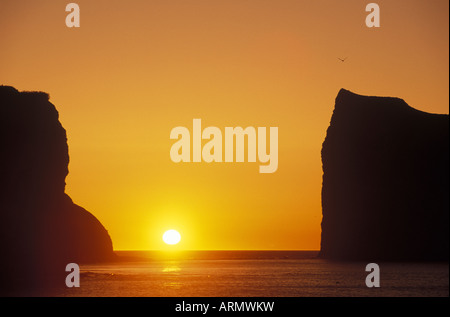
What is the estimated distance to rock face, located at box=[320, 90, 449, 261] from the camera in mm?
141625

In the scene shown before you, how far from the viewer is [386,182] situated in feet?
472

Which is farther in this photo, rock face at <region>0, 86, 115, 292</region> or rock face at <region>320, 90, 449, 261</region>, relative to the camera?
rock face at <region>320, 90, 449, 261</region>

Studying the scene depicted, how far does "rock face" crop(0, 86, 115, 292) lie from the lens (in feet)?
234

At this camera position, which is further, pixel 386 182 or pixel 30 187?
pixel 386 182

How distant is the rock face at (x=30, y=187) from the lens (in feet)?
234

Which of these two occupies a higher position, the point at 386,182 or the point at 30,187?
the point at 30,187

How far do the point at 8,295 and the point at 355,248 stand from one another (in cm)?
9724

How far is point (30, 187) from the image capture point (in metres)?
77.3

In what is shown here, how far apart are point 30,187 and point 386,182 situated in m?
87.4

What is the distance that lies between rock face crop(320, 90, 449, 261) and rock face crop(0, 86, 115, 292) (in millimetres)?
69930

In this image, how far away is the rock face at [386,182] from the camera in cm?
14162

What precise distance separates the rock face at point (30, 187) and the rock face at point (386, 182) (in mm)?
69930

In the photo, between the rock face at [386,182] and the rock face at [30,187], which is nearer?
the rock face at [30,187]
